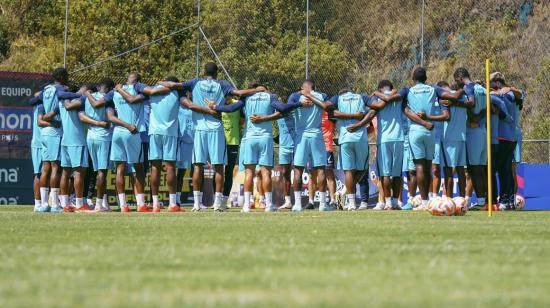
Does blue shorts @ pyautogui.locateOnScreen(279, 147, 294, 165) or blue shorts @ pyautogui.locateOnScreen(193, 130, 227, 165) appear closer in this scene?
blue shorts @ pyautogui.locateOnScreen(193, 130, 227, 165)

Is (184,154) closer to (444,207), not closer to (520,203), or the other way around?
(444,207)

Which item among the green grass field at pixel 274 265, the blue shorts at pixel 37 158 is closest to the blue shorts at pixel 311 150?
the blue shorts at pixel 37 158

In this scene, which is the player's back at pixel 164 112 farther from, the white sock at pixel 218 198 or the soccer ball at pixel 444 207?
the soccer ball at pixel 444 207

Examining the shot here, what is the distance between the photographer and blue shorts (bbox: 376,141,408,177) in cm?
2105

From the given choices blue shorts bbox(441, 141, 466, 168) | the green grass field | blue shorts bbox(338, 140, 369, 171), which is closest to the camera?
the green grass field

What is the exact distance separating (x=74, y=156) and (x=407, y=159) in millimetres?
6447

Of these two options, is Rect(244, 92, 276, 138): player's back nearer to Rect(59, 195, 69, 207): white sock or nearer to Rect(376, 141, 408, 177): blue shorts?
Rect(376, 141, 408, 177): blue shorts

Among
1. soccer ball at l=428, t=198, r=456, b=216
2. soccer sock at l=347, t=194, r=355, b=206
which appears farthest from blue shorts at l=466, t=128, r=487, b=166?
soccer ball at l=428, t=198, r=456, b=216

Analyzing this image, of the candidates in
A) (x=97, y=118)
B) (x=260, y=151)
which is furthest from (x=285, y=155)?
(x=97, y=118)

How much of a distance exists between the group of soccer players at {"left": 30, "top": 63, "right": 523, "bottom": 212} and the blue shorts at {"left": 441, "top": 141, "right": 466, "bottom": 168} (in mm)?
17

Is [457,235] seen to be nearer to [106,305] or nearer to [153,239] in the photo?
[153,239]

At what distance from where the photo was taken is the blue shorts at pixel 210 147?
19438 mm

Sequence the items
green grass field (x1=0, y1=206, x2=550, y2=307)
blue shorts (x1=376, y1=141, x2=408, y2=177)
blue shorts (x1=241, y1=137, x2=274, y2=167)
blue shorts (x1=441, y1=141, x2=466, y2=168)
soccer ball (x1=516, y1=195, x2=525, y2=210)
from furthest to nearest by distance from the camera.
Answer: soccer ball (x1=516, y1=195, x2=525, y2=210)
blue shorts (x1=376, y1=141, x2=408, y2=177)
blue shorts (x1=441, y1=141, x2=466, y2=168)
blue shorts (x1=241, y1=137, x2=274, y2=167)
green grass field (x1=0, y1=206, x2=550, y2=307)

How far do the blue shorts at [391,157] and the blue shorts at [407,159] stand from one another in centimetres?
107
